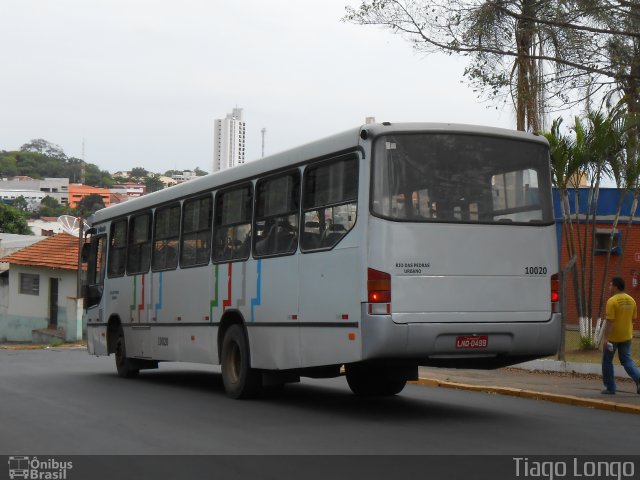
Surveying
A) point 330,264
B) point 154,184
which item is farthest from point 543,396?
point 154,184

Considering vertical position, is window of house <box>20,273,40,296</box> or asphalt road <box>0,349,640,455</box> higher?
window of house <box>20,273,40,296</box>

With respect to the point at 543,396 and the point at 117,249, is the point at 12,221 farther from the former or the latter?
the point at 543,396

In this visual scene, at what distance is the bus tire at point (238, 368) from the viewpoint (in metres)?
13.9

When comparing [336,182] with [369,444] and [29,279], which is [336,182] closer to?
[369,444]

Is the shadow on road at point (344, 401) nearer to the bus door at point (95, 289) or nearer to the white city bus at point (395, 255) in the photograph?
the white city bus at point (395, 255)

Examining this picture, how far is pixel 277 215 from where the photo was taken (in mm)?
13219

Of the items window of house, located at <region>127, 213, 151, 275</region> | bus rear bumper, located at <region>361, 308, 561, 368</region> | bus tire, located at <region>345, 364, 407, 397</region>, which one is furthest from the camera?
window of house, located at <region>127, 213, 151, 275</region>

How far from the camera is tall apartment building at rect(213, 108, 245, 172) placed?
110300 mm

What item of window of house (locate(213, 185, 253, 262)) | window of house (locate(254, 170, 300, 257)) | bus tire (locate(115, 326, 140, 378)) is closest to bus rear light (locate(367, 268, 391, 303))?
window of house (locate(254, 170, 300, 257))

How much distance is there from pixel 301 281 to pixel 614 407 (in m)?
4.34

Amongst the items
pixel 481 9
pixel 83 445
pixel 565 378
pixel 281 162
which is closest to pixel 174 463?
pixel 83 445

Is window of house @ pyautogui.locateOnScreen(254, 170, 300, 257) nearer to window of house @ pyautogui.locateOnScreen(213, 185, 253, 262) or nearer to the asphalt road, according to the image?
window of house @ pyautogui.locateOnScreen(213, 185, 253, 262)

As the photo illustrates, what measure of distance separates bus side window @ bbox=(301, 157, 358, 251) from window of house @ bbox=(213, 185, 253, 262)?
1736 millimetres

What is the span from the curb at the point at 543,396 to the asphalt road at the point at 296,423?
8.3 inches
